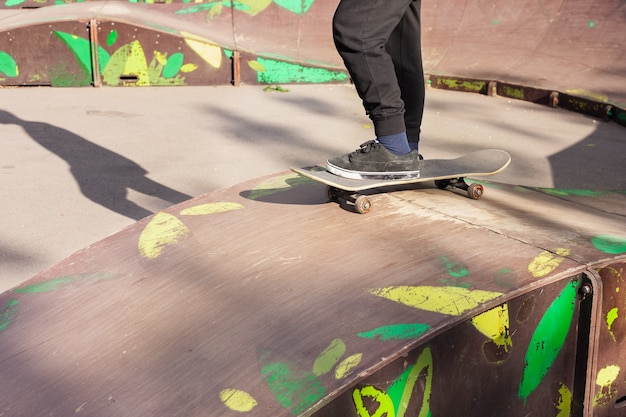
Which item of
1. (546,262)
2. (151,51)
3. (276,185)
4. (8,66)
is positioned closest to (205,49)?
(151,51)

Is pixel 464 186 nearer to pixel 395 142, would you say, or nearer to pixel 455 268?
pixel 395 142

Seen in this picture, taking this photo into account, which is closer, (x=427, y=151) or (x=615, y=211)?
(x=615, y=211)

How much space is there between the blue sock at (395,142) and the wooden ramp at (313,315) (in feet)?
0.68

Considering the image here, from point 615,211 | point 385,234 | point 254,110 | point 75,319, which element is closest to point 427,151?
point 254,110

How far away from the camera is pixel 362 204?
2.79 m

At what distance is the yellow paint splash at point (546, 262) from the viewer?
2.25 m

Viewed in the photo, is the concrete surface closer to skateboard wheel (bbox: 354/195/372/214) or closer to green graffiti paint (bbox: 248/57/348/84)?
green graffiti paint (bbox: 248/57/348/84)

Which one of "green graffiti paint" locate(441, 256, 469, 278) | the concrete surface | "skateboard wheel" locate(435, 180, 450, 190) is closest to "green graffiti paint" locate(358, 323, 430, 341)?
"green graffiti paint" locate(441, 256, 469, 278)

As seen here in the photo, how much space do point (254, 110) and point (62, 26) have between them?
2480 mm

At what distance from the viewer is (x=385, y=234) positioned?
262cm

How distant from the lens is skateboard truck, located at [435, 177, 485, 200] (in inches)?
122

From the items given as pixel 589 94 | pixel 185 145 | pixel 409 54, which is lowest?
pixel 185 145

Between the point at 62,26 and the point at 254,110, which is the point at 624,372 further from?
the point at 62,26

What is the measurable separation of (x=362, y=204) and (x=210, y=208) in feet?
2.21
